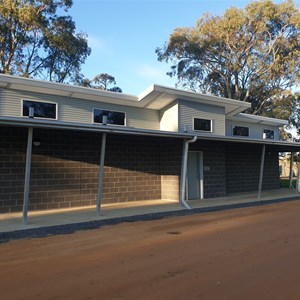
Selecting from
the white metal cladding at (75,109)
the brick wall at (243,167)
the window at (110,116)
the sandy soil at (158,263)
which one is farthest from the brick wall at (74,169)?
the brick wall at (243,167)

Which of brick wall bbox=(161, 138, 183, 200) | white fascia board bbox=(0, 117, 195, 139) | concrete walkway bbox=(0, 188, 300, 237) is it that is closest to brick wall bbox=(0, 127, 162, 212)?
brick wall bbox=(161, 138, 183, 200)

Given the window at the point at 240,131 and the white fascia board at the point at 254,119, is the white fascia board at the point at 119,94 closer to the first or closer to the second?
the white fascia board at the point at 254,119

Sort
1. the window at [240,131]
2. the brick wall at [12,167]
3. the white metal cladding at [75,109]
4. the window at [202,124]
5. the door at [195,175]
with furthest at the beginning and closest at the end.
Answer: the window at [240,131]
the window at [202,124]
the door at [195,175]
the white metal cladding at [75,109]
the brick wall at [12,167]

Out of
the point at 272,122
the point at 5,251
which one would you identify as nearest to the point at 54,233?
the point at 5,251

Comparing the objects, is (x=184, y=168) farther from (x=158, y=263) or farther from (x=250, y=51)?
(x=250, y=51)

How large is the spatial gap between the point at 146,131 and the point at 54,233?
4.23m

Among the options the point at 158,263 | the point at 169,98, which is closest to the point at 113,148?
the point at 169,98

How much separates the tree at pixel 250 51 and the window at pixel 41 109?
73.2 feet

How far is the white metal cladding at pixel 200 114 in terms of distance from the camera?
1661cm

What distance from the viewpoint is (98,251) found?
→ 7.16 meters

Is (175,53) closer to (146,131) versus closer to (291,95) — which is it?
(291,95)

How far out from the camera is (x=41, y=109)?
536 inches

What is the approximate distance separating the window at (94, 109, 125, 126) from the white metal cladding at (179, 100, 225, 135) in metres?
2.59

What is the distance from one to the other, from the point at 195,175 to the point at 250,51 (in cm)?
2092
